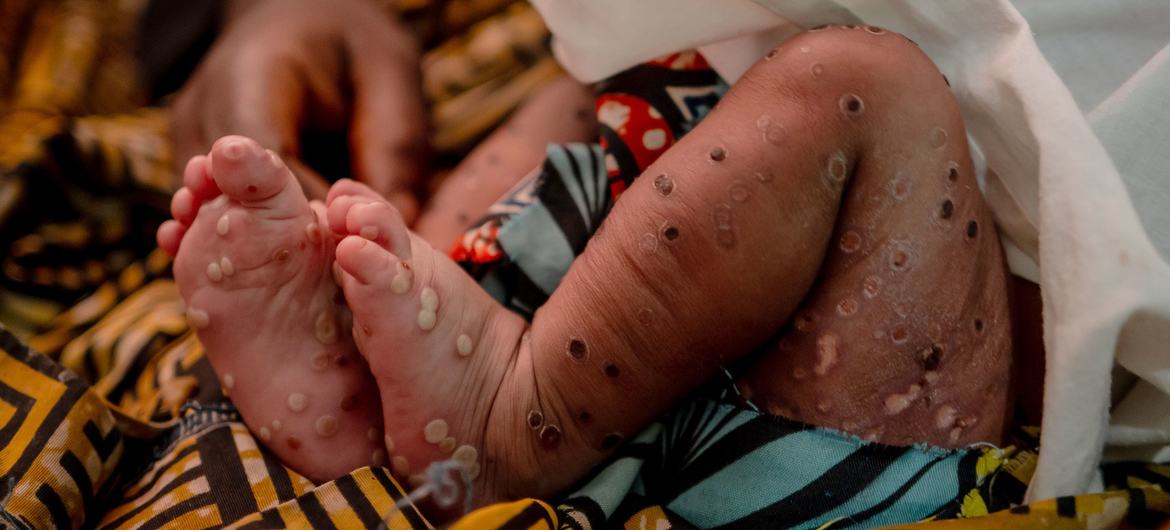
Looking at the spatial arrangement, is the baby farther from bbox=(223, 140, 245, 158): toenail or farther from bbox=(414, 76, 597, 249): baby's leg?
bbox=(414, 76, 597, 249): baby's leg

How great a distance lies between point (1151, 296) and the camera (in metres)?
0.52

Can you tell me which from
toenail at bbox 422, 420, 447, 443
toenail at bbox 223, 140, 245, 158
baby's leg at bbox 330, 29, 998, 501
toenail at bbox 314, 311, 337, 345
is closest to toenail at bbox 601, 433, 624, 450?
baby's leg at bbox 330, 29, 998, 501

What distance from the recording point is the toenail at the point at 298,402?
65cm

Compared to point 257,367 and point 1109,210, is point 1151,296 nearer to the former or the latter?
point 1109,210

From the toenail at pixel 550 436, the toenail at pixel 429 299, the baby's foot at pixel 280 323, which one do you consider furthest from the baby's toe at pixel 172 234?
the toenail at pixel 550 436

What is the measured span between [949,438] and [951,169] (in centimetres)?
20

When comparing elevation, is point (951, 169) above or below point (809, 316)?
above

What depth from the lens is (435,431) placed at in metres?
0.61

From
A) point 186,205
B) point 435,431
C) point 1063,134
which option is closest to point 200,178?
point 186,205

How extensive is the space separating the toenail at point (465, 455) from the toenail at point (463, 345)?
72mm

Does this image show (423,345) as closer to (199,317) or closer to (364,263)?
(364,263)

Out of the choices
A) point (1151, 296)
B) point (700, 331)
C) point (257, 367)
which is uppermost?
point (1151, 296)

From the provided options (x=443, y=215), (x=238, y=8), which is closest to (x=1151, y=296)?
(x=443, y=215)

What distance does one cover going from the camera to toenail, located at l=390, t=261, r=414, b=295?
575 millimetres
